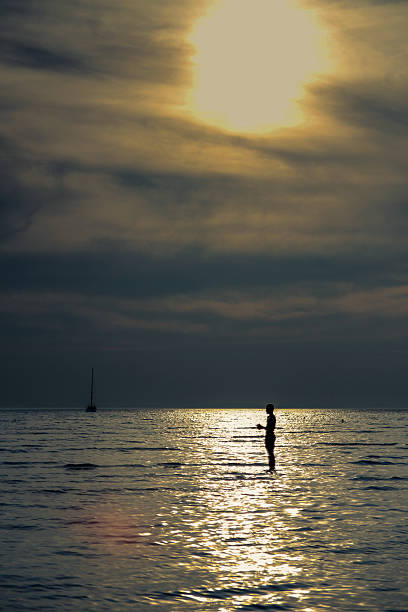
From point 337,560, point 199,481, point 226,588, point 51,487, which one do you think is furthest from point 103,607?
point 199,481

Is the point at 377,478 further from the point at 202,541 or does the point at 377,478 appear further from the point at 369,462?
the point at 202,541

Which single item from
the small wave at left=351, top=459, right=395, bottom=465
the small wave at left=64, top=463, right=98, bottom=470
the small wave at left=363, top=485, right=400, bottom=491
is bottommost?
the small wave at left=64, top=463, right=98, bottom=470

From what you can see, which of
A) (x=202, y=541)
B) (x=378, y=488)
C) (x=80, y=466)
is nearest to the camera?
(x=202, y=541)

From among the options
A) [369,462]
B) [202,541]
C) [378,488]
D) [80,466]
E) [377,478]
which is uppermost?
[202,541]

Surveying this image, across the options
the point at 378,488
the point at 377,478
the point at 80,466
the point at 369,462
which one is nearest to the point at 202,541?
the point at 378,488

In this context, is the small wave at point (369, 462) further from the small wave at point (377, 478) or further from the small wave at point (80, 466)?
the small wave at point (80, 466)

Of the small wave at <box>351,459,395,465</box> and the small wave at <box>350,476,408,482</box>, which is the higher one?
the small wave at <box>350,476,408,482</box>

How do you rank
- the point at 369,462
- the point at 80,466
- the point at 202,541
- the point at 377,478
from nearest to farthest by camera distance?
the point at 202,541 → the point at 377,478 → the point at 80,466 → the point at 369,462

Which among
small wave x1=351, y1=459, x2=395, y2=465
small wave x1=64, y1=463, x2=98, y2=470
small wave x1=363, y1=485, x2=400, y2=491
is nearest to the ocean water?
small wave x1=363, y1=485, x2=400, y2=491

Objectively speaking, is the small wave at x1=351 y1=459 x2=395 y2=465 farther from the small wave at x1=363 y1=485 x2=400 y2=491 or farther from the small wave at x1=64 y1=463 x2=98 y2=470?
the small wave at x1=64 y1=463 x2=98 y2=470

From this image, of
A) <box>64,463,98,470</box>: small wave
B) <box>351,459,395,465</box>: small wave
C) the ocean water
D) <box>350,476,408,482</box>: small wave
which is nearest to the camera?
the ocean water

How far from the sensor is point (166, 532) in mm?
16859

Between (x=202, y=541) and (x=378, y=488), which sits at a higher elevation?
(x=202, y=541)

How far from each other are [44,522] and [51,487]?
781 centimetres
